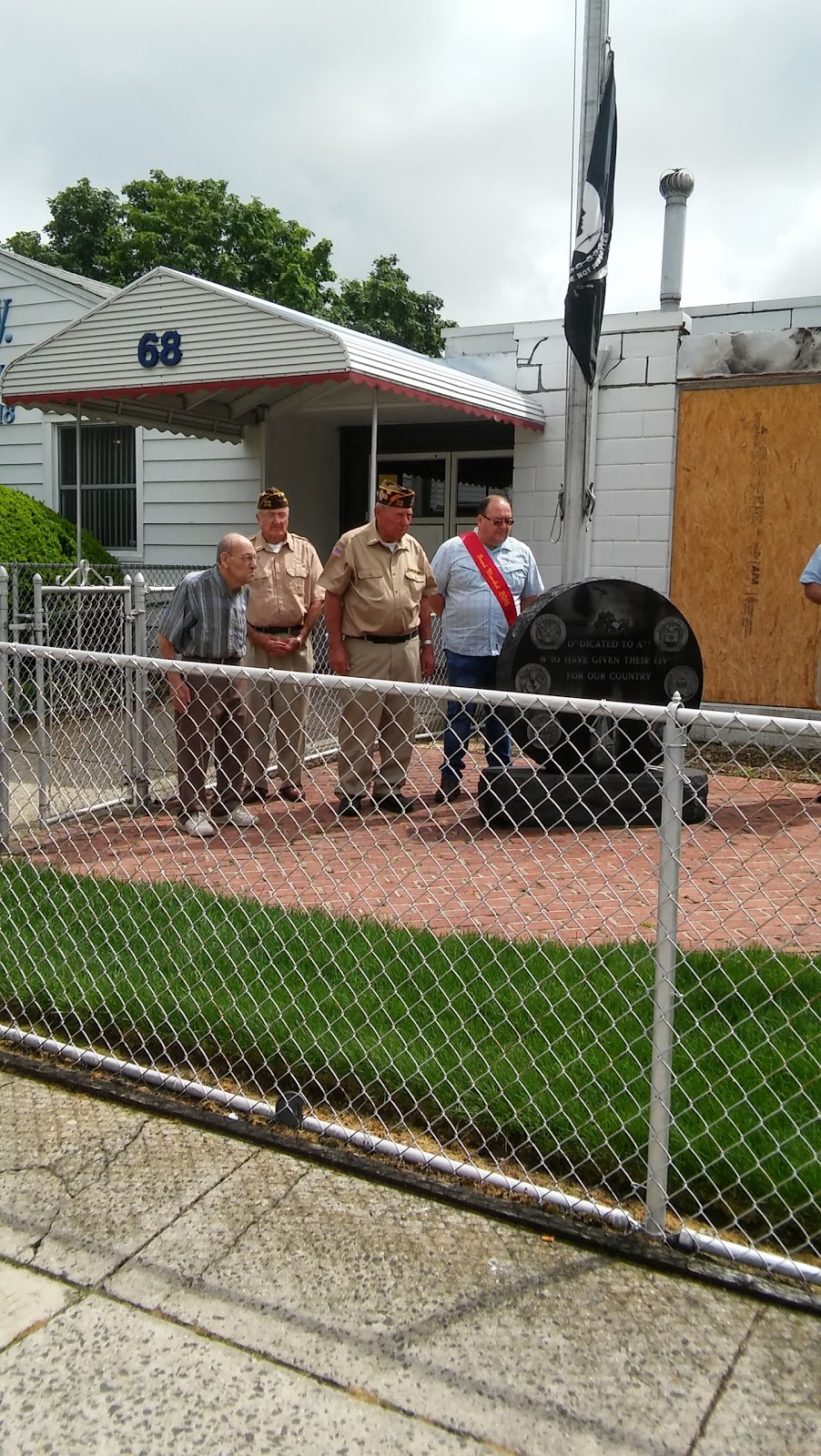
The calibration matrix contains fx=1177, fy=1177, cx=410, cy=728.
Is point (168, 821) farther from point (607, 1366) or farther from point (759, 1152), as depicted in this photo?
point (607, 1366)

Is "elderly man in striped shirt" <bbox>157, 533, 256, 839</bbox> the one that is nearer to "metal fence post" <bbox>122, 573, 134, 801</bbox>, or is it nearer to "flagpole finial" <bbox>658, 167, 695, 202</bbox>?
"metal fence post" <bbox>122, 573, 134, 801</bbox>

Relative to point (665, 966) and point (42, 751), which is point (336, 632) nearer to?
point (42, 751)

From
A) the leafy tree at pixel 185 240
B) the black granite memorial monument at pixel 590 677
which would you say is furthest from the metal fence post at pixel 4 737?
the leafy tree at pixel 185 240

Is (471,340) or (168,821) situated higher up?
(471,340)

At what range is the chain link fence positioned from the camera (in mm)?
2922

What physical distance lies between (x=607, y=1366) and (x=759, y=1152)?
2.88 feet

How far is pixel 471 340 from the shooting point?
1127 cm

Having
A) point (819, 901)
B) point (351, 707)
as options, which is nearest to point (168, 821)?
point (351, 707)

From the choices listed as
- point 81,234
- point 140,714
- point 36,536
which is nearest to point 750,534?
point 140,714

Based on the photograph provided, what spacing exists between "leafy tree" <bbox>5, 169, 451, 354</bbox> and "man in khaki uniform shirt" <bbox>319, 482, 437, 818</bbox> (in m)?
26.1

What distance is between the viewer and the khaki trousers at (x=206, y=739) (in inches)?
247

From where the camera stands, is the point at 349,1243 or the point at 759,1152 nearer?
the point at 349,1243

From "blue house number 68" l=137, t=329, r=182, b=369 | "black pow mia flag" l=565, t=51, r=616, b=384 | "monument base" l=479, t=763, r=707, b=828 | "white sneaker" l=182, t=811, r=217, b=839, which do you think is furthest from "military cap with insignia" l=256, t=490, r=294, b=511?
"black pow mia flag" l=565, t=51, r=616, b=384

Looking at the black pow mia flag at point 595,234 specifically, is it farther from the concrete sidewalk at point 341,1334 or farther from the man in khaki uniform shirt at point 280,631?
the concrete sidewalk at point 341,1334
